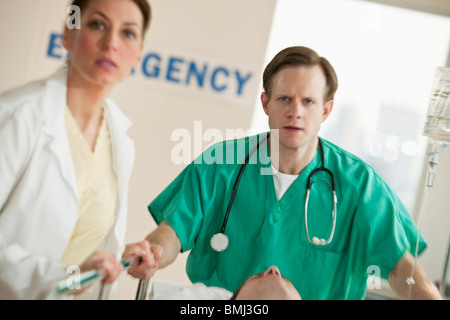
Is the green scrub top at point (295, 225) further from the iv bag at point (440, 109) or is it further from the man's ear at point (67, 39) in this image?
the man's ear at point (67, 39)

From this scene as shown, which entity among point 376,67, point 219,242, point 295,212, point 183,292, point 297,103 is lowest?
point 183,292

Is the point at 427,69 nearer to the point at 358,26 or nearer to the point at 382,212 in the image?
Result: the point at 358,26

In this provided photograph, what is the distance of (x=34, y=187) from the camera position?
51.3 inches

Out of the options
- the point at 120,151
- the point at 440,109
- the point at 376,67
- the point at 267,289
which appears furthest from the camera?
the point at 376,67

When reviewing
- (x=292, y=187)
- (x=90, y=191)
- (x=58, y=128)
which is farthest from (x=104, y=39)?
(x=292, y=187)

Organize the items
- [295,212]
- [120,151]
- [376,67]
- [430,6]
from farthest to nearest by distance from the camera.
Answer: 1. [376,67]
2. [430,6]
3. [120,151]
4. [295,212]

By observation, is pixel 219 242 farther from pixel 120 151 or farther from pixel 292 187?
pixel 120 151

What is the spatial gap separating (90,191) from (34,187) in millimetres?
154

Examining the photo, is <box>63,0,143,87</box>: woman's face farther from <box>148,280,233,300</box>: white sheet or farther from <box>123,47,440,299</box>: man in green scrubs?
<box>148,280,233,300</box>: white sheet

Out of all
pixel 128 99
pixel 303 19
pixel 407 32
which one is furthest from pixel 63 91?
pixel 407 32

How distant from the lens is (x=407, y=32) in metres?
1.86

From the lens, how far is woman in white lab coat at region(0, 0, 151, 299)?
1.26 m

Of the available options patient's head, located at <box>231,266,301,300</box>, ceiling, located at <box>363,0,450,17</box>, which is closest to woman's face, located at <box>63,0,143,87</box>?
patient's head, located at <box>231,266,301,300</box>

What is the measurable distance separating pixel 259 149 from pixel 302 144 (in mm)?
126
